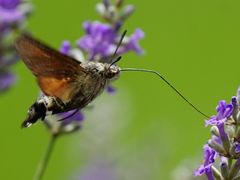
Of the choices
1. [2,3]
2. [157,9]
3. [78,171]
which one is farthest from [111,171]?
[157,9]

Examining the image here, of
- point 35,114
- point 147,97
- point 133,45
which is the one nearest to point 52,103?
point 35,114

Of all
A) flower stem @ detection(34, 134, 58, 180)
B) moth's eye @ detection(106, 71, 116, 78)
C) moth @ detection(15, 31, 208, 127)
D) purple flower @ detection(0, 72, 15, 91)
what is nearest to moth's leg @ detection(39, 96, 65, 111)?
moth @ detection(15, 31, 208, 127)

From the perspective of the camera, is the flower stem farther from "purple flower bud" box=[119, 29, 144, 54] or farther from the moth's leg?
"purple flower bud" box=[119, 29, 144, 54]

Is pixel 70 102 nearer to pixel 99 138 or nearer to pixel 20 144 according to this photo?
pixel 99 138

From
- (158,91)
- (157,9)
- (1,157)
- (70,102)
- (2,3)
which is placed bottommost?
(70,102)

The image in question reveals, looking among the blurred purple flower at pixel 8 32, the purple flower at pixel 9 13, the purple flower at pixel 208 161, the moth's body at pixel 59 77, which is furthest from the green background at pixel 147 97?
the purple flower at pixel 9 13

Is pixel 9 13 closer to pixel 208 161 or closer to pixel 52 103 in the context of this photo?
pixel 52 103

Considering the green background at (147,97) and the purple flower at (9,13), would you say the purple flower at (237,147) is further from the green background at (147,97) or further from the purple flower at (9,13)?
the purple flower at (9,13)

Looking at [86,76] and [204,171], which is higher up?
[86,76]
